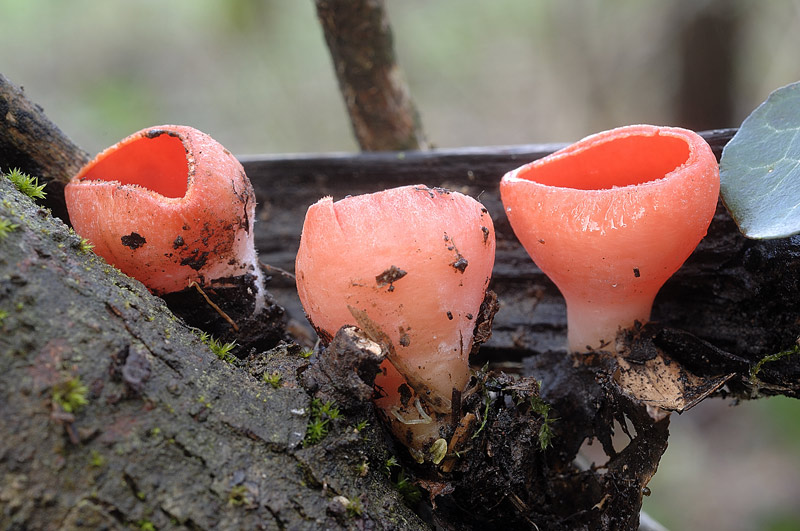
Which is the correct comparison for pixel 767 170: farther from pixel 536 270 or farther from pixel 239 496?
pixel 239 496

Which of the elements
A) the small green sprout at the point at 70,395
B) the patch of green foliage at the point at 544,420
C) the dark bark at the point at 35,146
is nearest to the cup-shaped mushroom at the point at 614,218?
the patch of green foliage at the point at 544,420

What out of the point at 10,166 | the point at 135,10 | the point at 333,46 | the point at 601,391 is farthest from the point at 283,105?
the point at 601,391

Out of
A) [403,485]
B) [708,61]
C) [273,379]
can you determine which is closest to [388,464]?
[403,485]

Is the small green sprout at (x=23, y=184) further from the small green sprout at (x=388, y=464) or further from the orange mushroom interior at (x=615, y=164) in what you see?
the orange mushroom interior at (x=615, y=164)

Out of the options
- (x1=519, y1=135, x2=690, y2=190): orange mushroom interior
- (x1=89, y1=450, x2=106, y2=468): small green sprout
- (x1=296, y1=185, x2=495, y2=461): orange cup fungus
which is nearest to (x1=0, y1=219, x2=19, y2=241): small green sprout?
(x1=89, y1=450, x2=106, y2=468): small green sprout

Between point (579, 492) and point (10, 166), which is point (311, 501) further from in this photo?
point (10, 166)

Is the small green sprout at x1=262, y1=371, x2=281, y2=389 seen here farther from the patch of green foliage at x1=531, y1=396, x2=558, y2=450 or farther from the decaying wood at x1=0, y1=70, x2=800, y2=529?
the patch of green foliage at x1=531, y1=396, x2=558, y2=450
